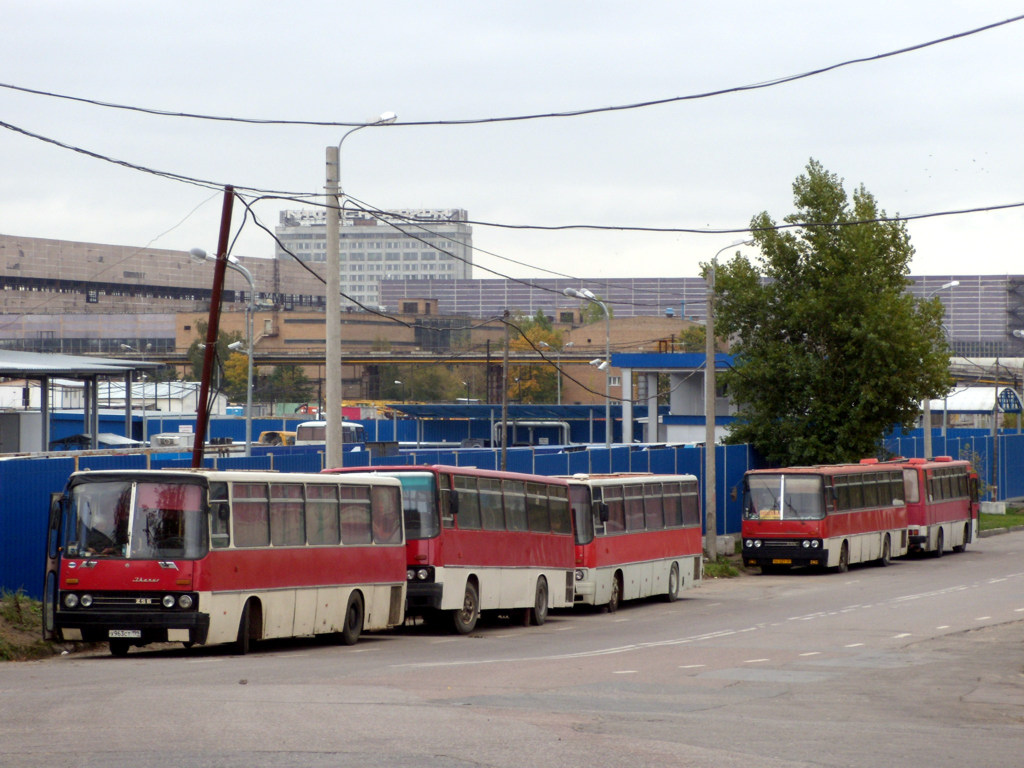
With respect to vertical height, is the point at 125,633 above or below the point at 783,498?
below

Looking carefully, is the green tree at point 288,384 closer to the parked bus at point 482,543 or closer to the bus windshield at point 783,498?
the bus windshield at point 783,498

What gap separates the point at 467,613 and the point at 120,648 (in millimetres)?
5941

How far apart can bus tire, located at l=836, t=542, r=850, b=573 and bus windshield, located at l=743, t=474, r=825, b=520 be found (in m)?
1.67

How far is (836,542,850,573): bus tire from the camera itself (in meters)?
38.8

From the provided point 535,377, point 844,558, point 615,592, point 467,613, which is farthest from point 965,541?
point 535,377

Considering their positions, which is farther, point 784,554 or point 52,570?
point 784,554

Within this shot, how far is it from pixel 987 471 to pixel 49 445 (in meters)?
43.3

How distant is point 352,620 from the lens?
20016 mm

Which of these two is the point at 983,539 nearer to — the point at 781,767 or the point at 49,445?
the point at 49,445

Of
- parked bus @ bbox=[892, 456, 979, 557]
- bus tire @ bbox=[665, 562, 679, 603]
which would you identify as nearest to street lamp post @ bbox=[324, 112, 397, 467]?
bus tire @ bbox=[665, 562, 679, 603]

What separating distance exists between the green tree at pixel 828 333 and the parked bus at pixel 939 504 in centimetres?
213

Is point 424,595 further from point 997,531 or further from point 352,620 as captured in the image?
point 997,531

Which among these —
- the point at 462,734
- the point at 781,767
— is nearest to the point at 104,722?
the point at 462,734

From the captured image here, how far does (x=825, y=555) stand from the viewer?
37.7 meters
